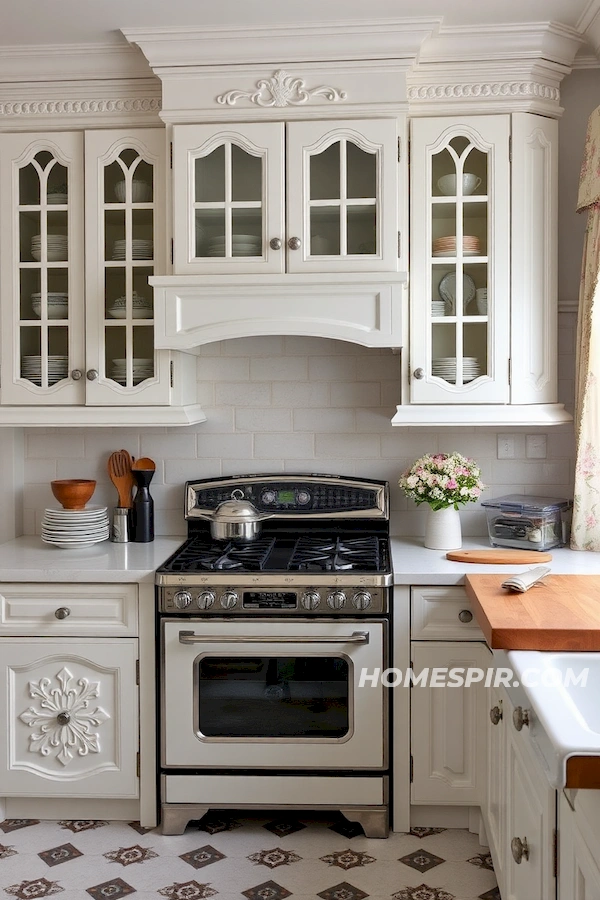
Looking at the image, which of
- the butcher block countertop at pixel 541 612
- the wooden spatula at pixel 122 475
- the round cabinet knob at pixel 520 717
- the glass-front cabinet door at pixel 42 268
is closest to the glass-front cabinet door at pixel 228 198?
the glass-front cabinet door at pixel 42 268

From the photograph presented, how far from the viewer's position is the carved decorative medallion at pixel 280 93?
295 centimetres

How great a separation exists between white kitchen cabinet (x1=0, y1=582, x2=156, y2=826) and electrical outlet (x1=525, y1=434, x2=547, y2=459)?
1.53 m

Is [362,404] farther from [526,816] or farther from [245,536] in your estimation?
[526,816]

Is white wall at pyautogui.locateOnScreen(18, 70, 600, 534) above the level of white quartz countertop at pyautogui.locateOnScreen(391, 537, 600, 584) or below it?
above

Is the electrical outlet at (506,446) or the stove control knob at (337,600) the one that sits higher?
the electrical outlet at (506,446)

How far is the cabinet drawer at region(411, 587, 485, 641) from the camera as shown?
9.17 feet

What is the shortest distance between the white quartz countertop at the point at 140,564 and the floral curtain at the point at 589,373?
0.37 ft

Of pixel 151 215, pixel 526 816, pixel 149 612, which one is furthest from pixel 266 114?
pixel 526 816

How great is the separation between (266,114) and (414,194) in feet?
1.88

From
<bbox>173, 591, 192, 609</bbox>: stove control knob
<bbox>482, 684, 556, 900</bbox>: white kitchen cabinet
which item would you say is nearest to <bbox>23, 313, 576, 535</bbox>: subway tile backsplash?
<bbox>173, 591, 192, 609</bbox>: stove control knob

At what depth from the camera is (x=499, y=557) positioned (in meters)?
2.93

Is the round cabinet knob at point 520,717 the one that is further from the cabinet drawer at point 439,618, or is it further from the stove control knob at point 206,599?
the stove control knob at point 206,599

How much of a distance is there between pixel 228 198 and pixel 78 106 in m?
0.67

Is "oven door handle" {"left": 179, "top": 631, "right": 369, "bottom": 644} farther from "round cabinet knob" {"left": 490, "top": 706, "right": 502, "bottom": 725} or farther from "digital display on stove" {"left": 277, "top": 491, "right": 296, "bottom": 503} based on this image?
"digital display on stove" {"left": 277, "top": 491, "right": 296, "bottom": 503}
